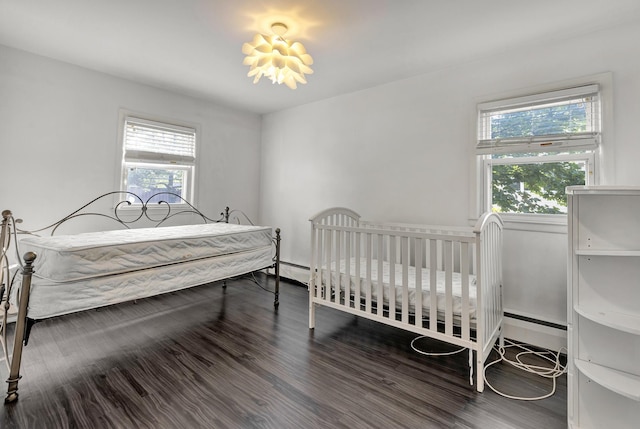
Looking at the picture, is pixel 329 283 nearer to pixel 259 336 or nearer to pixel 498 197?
pixel 259 336

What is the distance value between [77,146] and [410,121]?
323cm

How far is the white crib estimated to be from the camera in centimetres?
180

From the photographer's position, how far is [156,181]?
3443mm

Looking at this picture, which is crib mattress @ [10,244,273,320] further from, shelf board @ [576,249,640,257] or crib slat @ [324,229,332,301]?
shelf board @ [576,249,640,257]

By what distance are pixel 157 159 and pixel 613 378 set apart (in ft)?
13.0

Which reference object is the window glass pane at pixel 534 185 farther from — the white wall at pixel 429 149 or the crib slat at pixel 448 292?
the crib slat at pixel 448 292

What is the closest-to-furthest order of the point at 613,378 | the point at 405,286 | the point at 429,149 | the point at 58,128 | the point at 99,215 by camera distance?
the point at 613,378
the point at 405,286
the point at 58,128
the point at 429,149
the point at 99,215

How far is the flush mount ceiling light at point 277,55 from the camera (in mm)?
1902

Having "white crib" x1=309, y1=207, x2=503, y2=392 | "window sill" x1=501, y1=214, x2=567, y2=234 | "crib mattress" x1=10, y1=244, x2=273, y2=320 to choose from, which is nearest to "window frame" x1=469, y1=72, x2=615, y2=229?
"window sill" x1=501, y1=214, x2=567, y2=234

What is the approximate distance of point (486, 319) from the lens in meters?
1.88

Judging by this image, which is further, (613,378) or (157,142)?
(157,142)

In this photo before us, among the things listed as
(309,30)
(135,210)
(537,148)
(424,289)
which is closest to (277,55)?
(309,30)

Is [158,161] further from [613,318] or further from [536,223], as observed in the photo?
[613,318]

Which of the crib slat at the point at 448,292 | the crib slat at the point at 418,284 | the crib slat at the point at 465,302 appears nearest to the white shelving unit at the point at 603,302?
the crib slat at the point at 465,302
